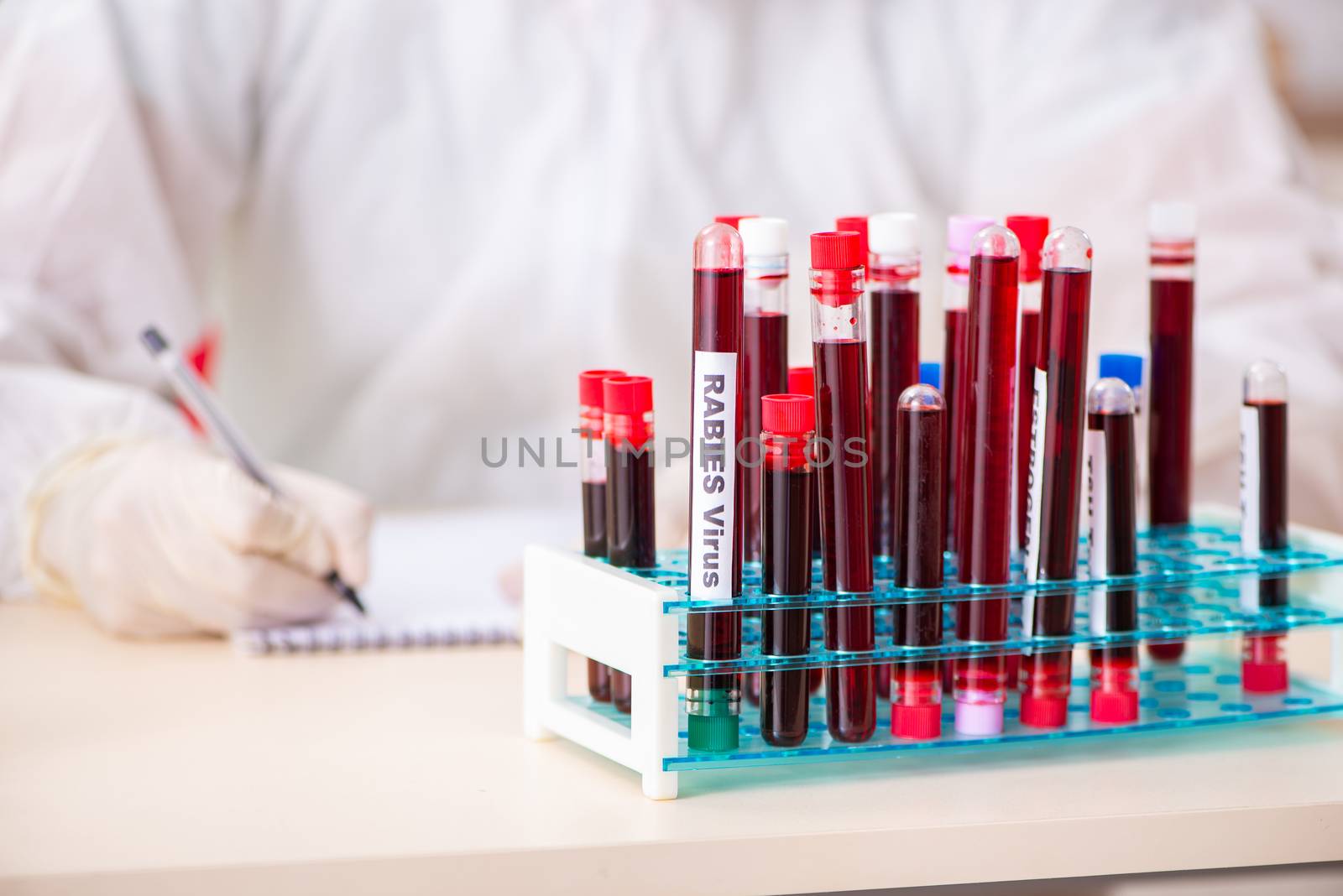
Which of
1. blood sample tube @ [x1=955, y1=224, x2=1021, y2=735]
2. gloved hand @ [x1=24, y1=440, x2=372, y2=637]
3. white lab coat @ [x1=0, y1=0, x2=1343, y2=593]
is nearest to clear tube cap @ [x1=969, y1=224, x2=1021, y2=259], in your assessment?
blood sample tube @ [x1=955, y1=224, x2=1021, y2=735]

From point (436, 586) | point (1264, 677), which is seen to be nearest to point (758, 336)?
point (1264, 677)

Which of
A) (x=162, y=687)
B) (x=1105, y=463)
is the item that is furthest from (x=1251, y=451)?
(x=162, y=687)

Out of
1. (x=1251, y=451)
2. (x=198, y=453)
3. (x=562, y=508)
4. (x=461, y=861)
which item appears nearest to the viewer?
(x=461, y=861)

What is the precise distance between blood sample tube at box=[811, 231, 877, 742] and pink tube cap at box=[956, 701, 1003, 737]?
5 cm

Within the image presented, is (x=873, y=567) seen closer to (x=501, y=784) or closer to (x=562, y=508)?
(x=501, y=784)

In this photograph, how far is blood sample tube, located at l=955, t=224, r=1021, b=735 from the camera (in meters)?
0.47

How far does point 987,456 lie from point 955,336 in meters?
0.07

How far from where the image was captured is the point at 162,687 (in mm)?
625

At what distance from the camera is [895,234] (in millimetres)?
516

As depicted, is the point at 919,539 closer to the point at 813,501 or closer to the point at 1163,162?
the point at 813,501

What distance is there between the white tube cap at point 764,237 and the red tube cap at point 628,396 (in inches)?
2.3

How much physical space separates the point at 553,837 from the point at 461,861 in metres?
0.03

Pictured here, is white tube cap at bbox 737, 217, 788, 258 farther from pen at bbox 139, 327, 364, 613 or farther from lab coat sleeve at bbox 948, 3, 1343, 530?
lab coat sleeve at bbox 948, 3, 1343, 530

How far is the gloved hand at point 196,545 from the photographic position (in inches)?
27.3
